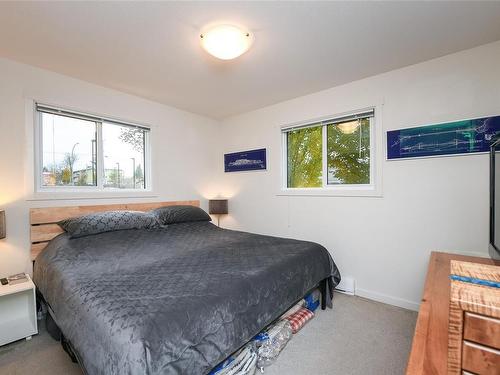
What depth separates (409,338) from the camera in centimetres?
187

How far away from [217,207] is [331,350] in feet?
8.18

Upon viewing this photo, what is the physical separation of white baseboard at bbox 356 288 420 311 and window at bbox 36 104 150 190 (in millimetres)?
3071

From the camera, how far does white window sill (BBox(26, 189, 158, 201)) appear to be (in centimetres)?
236

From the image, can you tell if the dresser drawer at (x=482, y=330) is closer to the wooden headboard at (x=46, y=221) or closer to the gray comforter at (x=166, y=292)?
the gray comforter at (x=166, y=292)

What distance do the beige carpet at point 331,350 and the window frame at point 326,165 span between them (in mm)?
1276

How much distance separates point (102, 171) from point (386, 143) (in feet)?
11.0

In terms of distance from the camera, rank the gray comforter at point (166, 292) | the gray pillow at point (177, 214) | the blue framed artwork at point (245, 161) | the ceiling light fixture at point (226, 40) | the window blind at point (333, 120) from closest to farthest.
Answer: the gray comforter at point (166, 292), the ceiling light fixture at point (226, 40), the window blind at point (333, 120), the gray pillow at point (177, 214), the blue framed artwork at point (245, 161)

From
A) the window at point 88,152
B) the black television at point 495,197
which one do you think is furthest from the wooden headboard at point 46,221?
the black television at point 495,197

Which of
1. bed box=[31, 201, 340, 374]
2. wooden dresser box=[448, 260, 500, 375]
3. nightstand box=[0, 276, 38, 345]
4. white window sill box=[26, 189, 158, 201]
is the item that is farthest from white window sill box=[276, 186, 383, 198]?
nightstand box=[0, 276, 38, 345]

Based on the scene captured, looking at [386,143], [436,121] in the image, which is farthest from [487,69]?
[386,143]

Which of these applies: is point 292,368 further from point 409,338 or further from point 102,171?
point 102,171

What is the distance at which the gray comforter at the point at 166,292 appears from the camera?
1.00m

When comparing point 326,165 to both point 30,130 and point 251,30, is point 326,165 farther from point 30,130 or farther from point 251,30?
point 30,130

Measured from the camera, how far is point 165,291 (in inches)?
51.0
